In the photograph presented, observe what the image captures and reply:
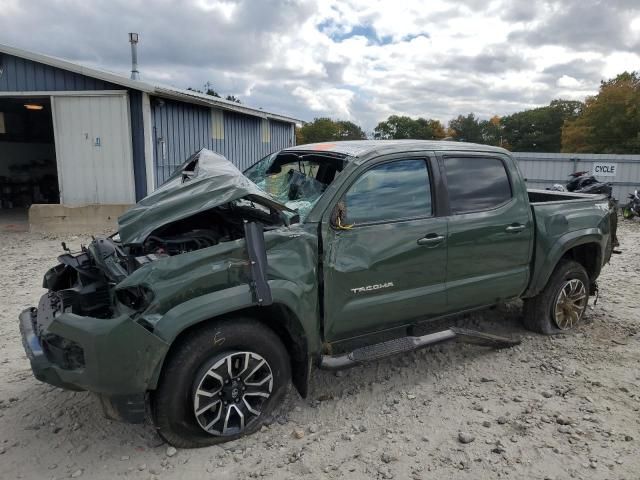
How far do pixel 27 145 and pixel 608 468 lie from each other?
18.9m

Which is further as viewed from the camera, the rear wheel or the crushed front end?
the rear wheel

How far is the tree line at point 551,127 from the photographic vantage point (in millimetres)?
44531

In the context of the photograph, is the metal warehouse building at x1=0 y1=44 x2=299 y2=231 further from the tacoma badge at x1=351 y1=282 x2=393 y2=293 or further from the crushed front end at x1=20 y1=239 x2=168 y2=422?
the tacoma badge at x1=351 y1=282 x2=393 y2=293

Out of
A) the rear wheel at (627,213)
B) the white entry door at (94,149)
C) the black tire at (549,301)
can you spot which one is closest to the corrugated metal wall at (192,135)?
the white entry door at (94,149)

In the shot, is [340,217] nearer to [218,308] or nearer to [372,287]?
[372,287]

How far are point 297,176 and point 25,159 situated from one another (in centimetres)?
1619

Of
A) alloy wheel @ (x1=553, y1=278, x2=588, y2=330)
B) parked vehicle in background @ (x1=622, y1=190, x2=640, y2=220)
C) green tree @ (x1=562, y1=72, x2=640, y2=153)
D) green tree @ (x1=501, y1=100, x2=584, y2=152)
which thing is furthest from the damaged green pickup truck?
green tree @ (x1=501, y1=100, x2=584, y2=152)

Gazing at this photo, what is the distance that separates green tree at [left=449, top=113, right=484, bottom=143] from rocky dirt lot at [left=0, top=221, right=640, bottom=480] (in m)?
79.7

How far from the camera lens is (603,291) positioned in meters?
6.41

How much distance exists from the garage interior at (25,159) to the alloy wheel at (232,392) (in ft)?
46.4

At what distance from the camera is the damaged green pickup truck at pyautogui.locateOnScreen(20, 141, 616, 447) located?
2.83 m

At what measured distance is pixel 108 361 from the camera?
2.70 m

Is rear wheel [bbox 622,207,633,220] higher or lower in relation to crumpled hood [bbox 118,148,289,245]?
lower

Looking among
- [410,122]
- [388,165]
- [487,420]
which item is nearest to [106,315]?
[388,165]
